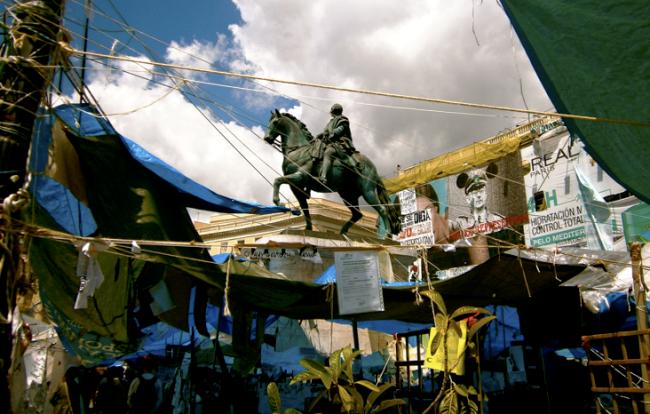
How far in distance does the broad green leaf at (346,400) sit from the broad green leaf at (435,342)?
1117 millimetres

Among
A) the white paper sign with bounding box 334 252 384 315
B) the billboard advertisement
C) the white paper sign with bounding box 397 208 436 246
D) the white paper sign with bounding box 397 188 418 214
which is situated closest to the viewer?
the white paper sign with bounding box 334 252 384 315

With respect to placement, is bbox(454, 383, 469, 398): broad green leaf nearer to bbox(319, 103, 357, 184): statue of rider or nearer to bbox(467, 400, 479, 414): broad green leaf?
bbox(467, 400, 479, 414): broad green leaf

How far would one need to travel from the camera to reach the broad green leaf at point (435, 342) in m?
6.02

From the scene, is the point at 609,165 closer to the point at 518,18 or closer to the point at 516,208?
the point at 518,18

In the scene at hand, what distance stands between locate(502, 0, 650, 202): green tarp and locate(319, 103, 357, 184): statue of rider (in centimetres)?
736

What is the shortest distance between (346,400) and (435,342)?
1260 mm

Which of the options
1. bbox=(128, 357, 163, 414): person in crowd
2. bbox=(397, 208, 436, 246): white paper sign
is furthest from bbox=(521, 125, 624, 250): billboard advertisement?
bbox=(128, 357, 163, 414): person in crowd

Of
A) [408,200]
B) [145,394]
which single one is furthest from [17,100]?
[408,200]

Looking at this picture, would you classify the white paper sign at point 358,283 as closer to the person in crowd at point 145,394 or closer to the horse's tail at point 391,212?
the horse's tail at point 391,212

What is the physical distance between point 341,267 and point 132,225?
2532 mm

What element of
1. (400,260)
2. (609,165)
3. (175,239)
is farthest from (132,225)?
(400,260)

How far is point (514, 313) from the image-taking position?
887 centimetres

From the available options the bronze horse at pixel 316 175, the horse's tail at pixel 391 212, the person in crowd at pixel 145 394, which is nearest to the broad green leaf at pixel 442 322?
the bronze horse at pixel 316 175

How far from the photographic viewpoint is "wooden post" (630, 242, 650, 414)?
4.89 meters
